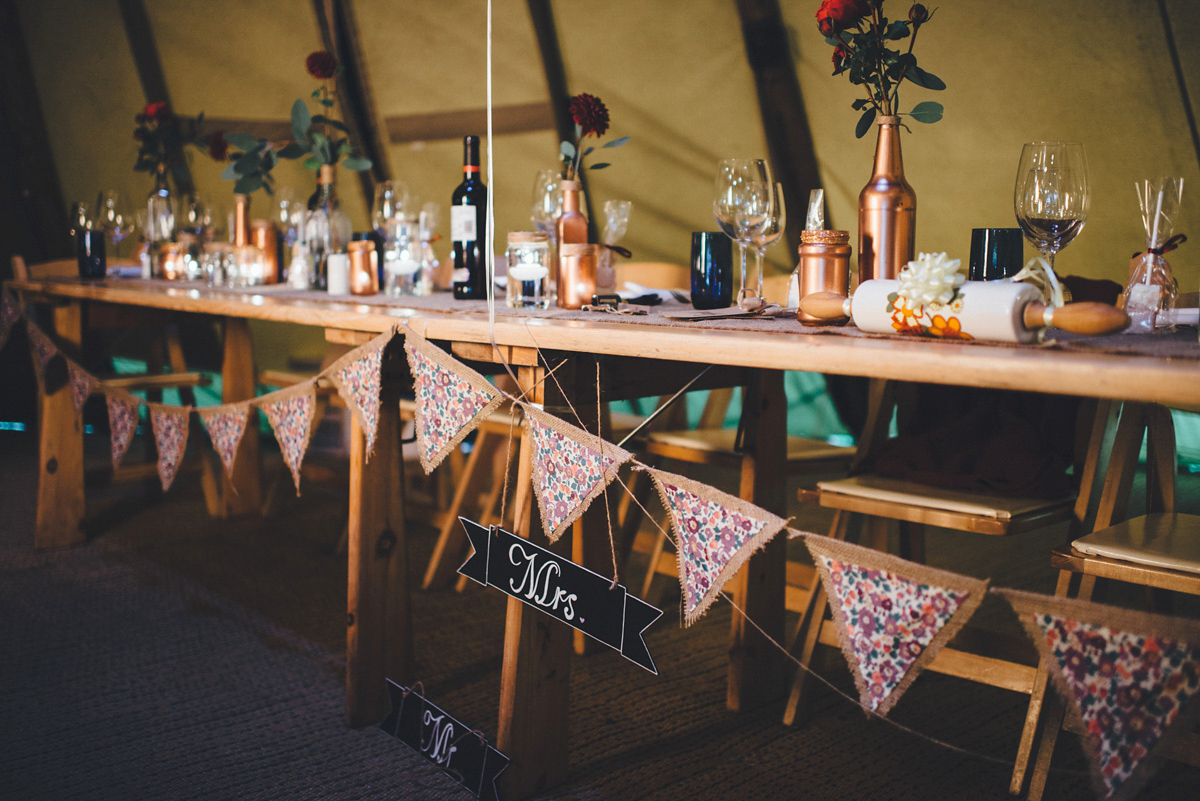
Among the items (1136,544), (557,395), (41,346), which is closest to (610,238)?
(557,395)

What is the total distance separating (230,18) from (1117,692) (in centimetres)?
486

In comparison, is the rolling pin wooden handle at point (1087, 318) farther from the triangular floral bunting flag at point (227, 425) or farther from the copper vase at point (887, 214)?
the triangular floral bunting flag at point (227, 425)

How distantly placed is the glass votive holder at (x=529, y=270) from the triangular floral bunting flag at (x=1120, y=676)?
1054 millimetres

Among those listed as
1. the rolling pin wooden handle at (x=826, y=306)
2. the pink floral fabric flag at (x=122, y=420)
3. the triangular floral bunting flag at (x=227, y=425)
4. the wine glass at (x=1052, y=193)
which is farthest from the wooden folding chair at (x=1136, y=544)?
the pink floral fabric flag at (x=122, y=420)

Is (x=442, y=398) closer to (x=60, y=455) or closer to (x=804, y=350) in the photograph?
(x=804, y=350)

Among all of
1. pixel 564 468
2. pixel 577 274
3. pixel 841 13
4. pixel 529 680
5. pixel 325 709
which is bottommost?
pixel 325 709

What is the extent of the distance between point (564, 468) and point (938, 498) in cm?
71

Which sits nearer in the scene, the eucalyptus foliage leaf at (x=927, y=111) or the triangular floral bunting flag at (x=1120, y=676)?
the triangular floral bunting flag at (x=1120, y=676)

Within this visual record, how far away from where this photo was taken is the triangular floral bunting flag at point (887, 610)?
0.98m

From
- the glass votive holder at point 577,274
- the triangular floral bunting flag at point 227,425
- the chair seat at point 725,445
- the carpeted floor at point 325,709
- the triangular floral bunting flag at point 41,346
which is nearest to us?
the carpeted floor at point 325,709

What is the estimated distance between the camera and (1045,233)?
1343mm

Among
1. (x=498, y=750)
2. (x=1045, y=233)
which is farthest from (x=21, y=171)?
(x=1045, y=233)

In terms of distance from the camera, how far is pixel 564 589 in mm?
1385

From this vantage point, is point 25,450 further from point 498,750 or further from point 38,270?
point 498,750
